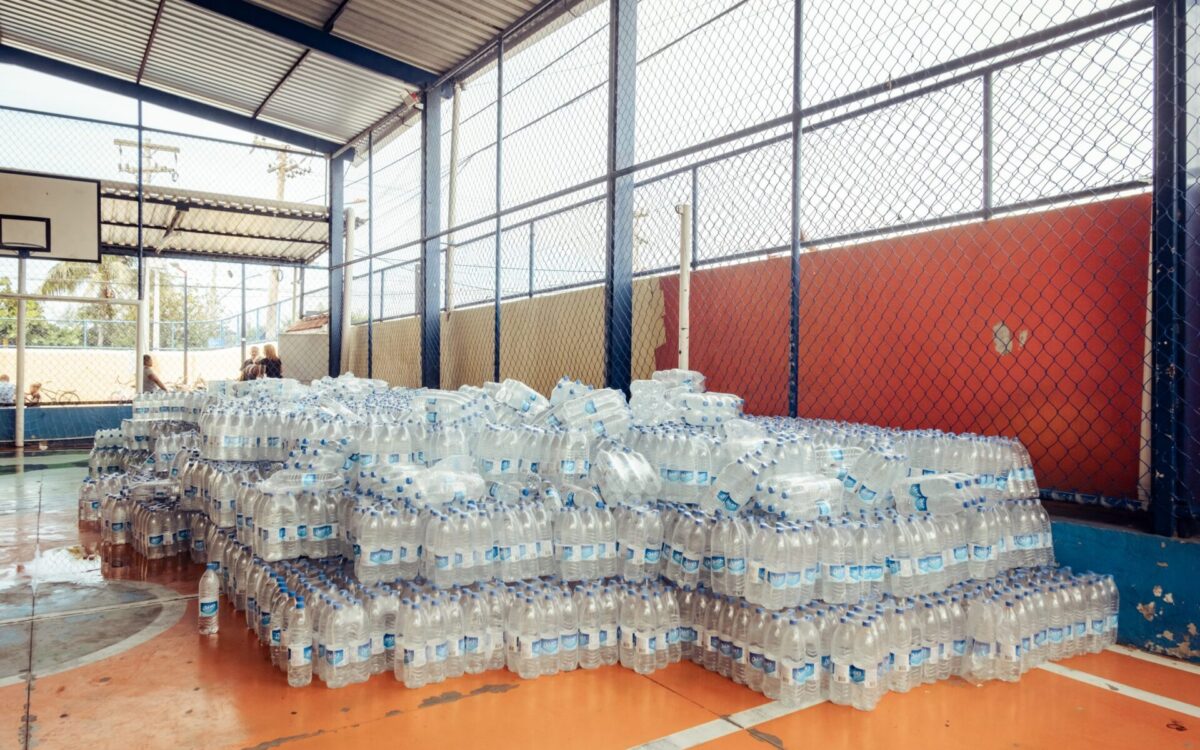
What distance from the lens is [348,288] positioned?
48.6ft

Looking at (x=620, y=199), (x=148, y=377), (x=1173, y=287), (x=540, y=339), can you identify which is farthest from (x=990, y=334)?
(x=148, y=377)

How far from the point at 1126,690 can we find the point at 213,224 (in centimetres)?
1641

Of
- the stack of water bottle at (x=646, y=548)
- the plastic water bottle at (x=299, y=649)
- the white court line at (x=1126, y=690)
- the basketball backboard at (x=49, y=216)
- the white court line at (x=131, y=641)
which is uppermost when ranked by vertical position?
the basketball backboard at (x=49, y=216)

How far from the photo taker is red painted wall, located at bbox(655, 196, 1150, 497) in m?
4.08

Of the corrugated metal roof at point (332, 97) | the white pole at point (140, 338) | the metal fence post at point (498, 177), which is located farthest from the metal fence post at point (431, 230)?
the white pole at point (140, 338)

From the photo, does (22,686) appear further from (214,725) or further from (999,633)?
(999,633)

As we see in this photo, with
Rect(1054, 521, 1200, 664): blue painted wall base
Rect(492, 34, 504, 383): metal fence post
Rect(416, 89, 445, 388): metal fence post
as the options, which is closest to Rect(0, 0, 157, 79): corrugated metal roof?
Rect(416, 89, 445, 388): metal fence post

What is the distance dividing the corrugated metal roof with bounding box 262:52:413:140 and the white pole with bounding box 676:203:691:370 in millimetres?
7306

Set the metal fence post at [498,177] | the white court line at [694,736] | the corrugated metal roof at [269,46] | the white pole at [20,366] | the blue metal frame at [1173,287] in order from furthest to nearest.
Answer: the white pole at [20,366] < the corrugated metal roof at [269,46] < the metal fence post at [498,177] < the blue metal frame at [1173,287] < the white court line at [694,736]

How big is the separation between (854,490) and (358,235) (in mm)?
13632

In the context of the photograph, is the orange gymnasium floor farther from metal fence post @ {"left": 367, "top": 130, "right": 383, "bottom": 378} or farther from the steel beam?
the steel beam

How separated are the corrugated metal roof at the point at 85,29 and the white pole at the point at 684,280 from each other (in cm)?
955

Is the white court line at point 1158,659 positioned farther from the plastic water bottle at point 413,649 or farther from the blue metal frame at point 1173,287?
the plastic water bottle at point 413,649

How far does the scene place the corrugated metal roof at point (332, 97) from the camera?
39.5 ft
